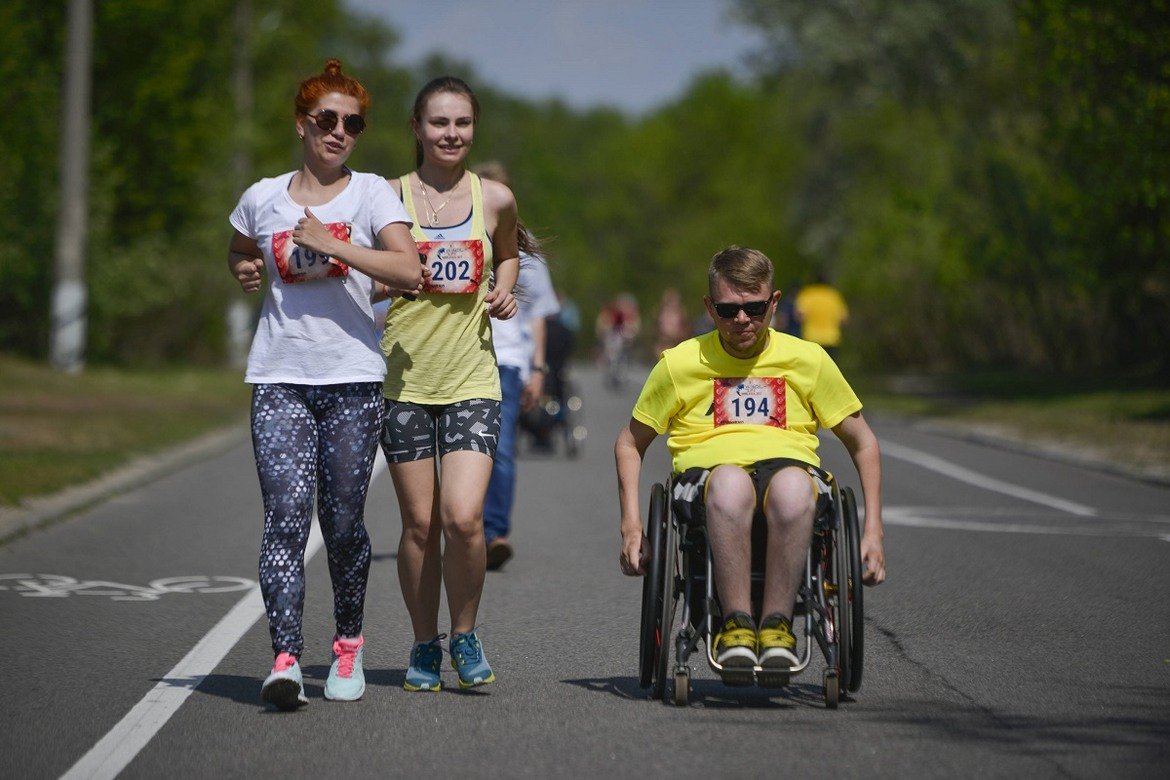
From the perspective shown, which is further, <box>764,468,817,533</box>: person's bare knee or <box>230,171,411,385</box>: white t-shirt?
<box>230,171,411,385</box>: white t-shirt

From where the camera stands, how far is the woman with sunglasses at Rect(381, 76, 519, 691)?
5969mm

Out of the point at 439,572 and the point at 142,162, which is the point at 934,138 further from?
the point at 439,572

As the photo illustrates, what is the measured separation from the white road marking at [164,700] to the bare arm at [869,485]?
6.90ft

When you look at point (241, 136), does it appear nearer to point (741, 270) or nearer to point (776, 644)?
point (741, 270)

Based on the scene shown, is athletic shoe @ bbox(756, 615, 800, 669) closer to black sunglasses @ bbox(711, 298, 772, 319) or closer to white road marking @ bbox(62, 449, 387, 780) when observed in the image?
black sunglasses @ bbox(711, 298, 772, 319)

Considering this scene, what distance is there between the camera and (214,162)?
35.4 m

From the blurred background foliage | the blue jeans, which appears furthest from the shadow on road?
the blurred background foliage

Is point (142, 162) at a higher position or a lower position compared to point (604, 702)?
higher

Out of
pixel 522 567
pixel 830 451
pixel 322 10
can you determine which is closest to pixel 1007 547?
pixel 522 567

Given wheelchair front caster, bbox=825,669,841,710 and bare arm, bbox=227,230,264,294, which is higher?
bare arm, bbox=227,230,264,294

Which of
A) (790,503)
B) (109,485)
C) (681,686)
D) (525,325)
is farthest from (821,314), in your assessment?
(790,503)

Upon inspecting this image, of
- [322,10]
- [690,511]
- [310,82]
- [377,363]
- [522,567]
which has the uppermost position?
[322,10]

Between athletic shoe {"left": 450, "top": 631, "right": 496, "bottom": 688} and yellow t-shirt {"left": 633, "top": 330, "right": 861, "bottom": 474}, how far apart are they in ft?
3.03

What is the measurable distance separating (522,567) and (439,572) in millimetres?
3605
